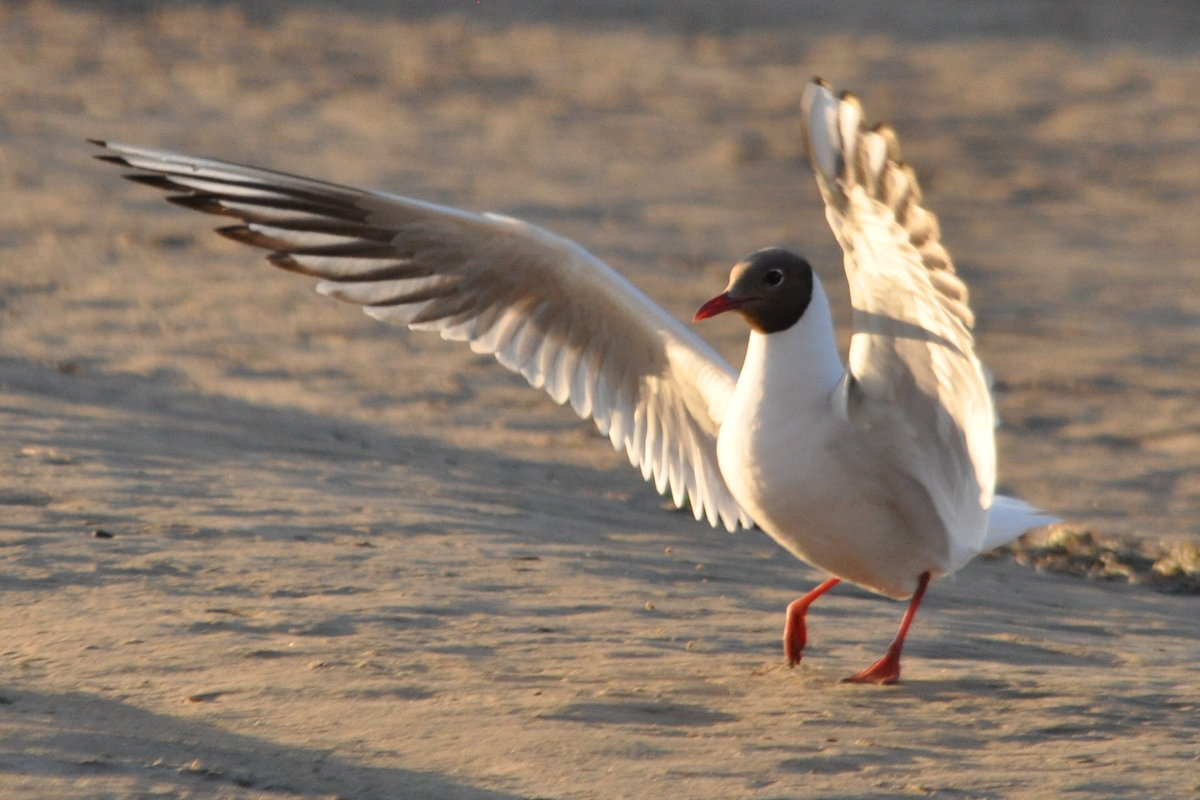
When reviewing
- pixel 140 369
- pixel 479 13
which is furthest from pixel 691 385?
pixel 479 13

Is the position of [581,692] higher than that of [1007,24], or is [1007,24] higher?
[1007,24]

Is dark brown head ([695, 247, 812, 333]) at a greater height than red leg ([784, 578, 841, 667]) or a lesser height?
greater

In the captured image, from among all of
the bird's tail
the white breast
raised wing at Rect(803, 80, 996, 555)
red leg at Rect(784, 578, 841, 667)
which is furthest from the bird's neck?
the bird's tail

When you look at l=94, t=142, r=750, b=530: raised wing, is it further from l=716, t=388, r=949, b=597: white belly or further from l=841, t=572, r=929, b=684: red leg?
l=841, t=572, r=929, b=684: red leg

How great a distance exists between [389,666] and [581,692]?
55cm

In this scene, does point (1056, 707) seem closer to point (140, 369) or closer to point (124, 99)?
point (140, 369)

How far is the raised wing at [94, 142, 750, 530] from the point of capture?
5816 millimetres

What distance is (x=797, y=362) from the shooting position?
4.93m

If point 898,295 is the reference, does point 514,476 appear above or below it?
below

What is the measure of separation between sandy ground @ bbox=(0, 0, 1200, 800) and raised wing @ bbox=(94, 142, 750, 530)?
0.53 metres

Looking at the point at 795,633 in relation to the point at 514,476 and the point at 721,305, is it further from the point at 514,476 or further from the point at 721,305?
the point at 514,476

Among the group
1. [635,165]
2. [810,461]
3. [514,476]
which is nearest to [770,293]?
[810,461]

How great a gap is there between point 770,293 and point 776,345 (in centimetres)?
15

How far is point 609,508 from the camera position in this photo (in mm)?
7387
